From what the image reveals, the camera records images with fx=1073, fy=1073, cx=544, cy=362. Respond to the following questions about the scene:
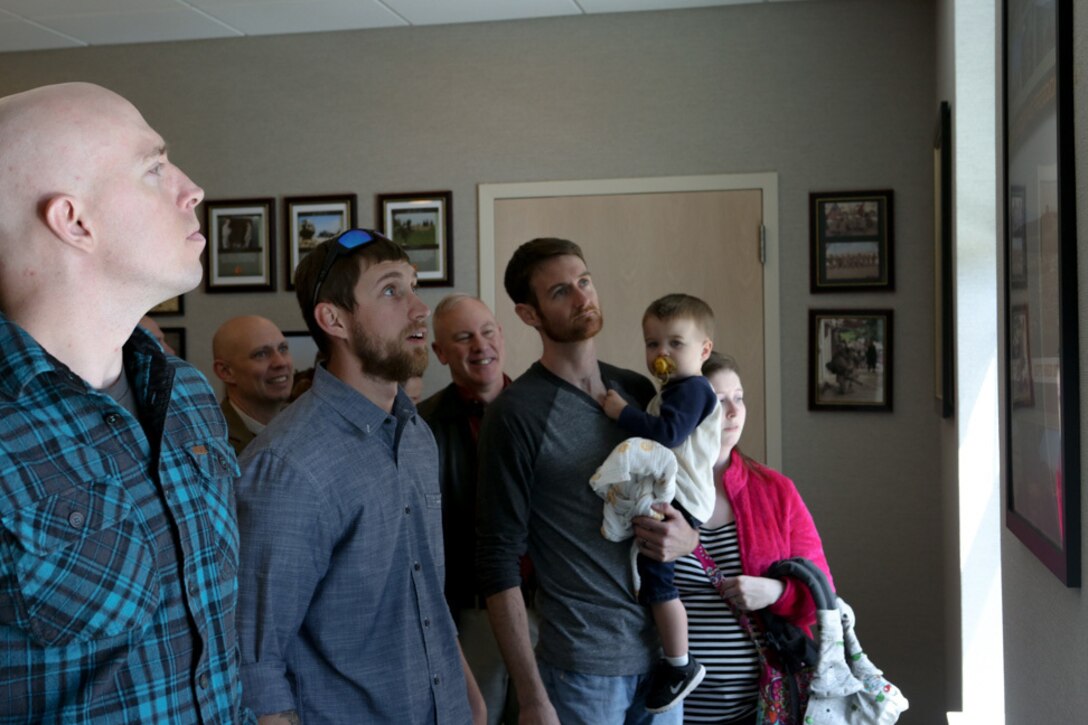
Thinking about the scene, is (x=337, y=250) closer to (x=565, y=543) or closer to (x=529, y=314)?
(x=529, y=314)

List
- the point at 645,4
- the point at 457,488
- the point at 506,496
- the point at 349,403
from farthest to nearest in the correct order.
Result: the point at 645,4 → the point at 457,488 → the point at 506,496 → the point at 349,403

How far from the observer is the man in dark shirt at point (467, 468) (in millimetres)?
2773

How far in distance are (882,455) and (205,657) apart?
338 centimetres

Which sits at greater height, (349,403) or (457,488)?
(349,403)

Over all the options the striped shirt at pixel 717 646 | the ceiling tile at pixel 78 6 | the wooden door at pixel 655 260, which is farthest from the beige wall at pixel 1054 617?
the ceiling tile at pixel 78 6

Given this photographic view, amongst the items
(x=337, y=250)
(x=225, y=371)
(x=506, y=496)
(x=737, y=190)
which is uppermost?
(x=737, y=190)

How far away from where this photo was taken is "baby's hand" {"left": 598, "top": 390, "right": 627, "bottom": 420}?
233 centimetres

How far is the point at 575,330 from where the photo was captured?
92.4 inches

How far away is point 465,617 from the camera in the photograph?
2.88m

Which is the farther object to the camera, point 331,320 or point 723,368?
point 723,368

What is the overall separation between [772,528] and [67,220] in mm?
1743

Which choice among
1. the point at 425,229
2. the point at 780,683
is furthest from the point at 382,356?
the point at 425,229

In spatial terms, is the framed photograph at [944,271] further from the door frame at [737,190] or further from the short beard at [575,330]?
the short beard at [575,330]

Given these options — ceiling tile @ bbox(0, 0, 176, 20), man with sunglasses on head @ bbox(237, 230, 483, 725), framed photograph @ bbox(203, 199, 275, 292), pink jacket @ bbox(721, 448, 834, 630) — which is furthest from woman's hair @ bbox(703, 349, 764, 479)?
ceiling tile @ bbox(0, 0, 176, 20)
